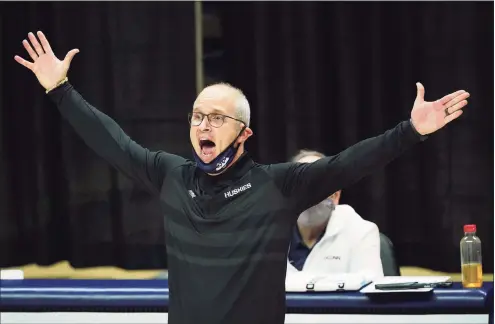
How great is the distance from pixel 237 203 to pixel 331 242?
1.29 m

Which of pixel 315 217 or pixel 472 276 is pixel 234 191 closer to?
pixel 472 276

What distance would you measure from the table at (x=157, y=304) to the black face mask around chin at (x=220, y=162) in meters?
0.74

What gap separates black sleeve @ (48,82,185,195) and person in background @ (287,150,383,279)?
1.09m

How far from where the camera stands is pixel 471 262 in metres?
2.58

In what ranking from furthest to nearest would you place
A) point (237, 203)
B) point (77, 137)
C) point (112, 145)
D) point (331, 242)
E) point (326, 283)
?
1. point (77, 137)
2. point (331, 242)
3. point (326, 283)
4. point (112, 145)
5. point (237, 203)

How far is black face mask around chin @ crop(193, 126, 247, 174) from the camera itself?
76.5 inches

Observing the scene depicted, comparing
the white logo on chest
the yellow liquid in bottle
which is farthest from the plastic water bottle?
the white logo on chest

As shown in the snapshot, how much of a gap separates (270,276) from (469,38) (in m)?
3.43

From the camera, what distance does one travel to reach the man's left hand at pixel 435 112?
70.5 inches

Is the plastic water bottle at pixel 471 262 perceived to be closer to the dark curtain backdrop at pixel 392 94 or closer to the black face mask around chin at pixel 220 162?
the black face mask around chin at pixel 220 162

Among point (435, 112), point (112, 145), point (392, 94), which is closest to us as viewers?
point (435, 112)

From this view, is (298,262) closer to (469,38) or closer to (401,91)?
(401,91)

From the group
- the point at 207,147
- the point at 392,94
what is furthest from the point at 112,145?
the point at 392,94

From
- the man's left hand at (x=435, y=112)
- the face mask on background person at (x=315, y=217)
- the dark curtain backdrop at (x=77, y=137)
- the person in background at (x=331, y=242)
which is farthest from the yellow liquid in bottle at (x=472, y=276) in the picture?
the dark curtain backdrop at (x=77, y=137)
